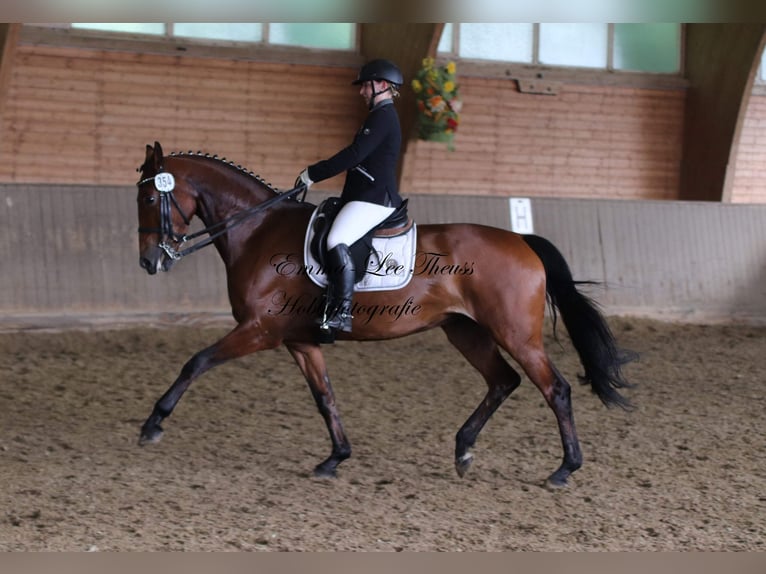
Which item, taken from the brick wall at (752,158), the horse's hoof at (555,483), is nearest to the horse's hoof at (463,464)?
the horse's hoof at (555,483)

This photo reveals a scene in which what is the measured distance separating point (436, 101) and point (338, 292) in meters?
7.69

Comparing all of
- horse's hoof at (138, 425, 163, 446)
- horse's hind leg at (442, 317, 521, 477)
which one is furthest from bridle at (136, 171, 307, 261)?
horse's hind leg at (442, 317, 521, 477)

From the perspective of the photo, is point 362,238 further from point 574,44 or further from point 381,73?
point 574,44

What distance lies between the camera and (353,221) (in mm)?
5164

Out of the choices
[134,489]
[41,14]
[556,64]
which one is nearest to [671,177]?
[556,64]

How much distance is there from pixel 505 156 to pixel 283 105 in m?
3.73

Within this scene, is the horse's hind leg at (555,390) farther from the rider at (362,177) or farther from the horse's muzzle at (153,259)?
the horse's muzzle at (153,259)

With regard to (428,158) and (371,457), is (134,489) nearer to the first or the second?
(371,457)

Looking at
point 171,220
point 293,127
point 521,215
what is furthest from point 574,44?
point 171,220

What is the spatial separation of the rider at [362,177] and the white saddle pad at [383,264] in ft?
0.36

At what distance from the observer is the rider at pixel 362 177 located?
5.10 meters

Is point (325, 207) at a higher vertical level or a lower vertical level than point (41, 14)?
lower

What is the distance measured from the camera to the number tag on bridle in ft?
16.9

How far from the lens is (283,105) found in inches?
536
